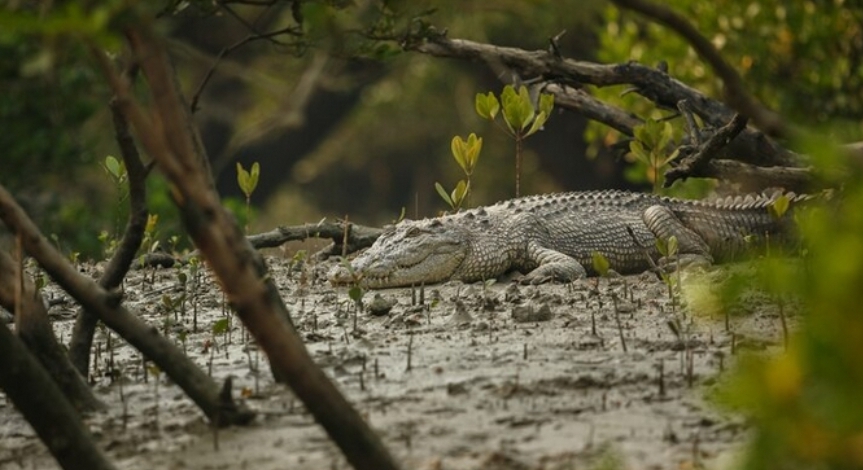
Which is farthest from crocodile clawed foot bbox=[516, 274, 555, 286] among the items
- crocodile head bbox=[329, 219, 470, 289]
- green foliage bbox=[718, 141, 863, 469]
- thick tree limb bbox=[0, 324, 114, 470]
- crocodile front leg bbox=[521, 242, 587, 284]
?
green foliage bbox=[718, 141, 863, 469]

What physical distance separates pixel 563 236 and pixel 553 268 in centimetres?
74

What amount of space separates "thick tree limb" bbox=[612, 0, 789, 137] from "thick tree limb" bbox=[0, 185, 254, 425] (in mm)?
2039

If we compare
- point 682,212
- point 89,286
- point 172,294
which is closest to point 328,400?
point 89,286

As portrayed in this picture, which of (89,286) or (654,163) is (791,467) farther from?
(654,163)

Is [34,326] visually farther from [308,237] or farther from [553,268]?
[308,237]

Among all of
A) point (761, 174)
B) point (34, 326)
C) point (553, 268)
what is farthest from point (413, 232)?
point (34, 326)

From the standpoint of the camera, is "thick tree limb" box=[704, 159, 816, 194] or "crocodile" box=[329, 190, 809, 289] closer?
"thick tree limb" box=[704, 159, 816, 194]

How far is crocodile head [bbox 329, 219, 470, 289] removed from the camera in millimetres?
9141

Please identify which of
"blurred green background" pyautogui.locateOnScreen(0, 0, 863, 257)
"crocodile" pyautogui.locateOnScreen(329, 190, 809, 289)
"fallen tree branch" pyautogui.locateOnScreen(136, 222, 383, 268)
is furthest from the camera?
"fallen tree branch" pyautogui.locateOnScreen(136, 222, 383, 268)

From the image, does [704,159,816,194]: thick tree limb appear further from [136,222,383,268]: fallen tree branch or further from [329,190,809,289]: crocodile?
[136,222,383,268]: fallen tree branch

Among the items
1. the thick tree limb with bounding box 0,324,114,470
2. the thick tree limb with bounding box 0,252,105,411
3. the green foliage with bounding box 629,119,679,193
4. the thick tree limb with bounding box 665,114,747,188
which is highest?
the green foliage with bounding box 629,119,679,193

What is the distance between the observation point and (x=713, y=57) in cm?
398

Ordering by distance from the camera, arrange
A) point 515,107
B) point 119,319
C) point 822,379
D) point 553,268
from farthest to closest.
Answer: point 553,268 → point 515,107 → point 119,319 → point 822,379

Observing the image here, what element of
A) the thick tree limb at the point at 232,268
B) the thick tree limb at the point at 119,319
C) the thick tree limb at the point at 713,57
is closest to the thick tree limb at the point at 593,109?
the thick tree limb at the point at 119,319
